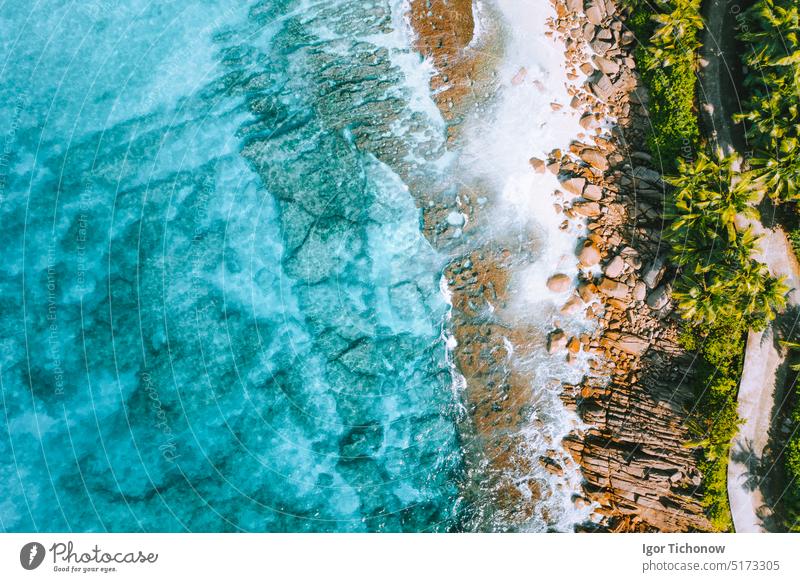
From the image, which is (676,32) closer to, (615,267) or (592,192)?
(592,192)

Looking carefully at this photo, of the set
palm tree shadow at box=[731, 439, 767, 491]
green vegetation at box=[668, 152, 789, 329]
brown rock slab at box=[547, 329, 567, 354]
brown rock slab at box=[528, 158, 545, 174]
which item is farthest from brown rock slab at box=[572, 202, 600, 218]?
palm tree shadow at box=[731, 439, 767, 491]

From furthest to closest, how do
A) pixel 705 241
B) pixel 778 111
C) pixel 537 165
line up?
pixel 537 165
pixel 705 241
pixel 778 111

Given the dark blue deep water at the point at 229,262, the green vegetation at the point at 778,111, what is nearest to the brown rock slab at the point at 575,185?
the dark blue deep water at the point at 229,262

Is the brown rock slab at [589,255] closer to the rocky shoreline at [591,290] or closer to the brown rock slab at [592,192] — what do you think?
the rocky shoreline at [591,290]

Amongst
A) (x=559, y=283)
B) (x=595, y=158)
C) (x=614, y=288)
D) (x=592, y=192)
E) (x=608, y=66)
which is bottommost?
(x=614, y=288)

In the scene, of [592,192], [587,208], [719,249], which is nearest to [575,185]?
[592,192]
